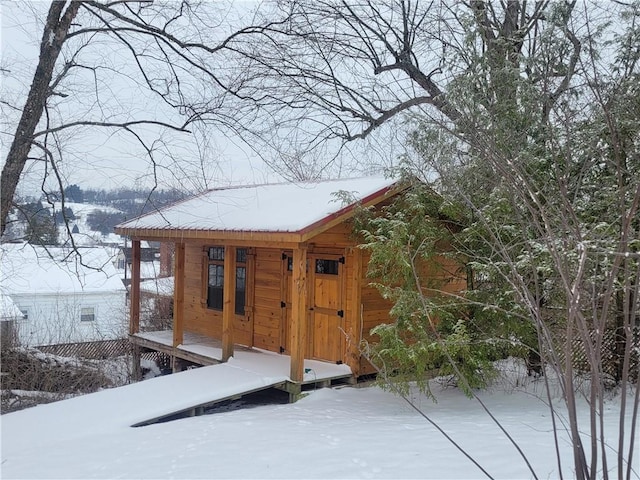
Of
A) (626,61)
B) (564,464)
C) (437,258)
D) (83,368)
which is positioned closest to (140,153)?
(437,258)

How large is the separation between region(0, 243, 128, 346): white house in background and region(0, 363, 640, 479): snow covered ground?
2064 millimetres

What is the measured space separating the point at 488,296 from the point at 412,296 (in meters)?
1.08

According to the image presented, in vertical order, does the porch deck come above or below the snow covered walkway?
above

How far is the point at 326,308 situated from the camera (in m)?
8.66

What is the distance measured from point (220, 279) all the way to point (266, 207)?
106 inches

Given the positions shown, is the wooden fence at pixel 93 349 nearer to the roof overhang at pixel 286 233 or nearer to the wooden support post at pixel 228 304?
the wooden support post at pixel 228 304

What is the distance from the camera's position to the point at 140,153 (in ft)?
23.3

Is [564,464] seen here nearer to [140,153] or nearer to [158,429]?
[158,429]

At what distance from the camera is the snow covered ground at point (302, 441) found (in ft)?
14.8

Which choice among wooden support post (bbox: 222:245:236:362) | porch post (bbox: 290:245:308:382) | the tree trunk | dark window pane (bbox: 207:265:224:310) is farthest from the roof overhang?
the tree trunk

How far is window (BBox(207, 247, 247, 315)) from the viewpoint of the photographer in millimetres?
10281

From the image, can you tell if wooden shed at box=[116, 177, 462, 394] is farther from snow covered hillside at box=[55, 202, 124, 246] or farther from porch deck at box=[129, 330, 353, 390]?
snow covered hillside at box=[55, 202, 124, 246]

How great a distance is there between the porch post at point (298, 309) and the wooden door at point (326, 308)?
102cm

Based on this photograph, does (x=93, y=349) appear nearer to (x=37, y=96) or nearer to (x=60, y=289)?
(x=37, y=96)
